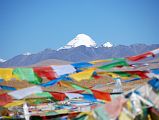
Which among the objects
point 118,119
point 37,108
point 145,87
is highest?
point 145,87

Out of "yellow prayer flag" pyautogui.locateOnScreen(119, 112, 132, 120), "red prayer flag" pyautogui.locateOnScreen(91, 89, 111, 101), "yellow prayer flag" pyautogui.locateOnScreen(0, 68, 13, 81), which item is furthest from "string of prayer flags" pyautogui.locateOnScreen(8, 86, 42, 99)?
"yellow prayer flag" pyautogui.locateOnScreen(119, 112, 132, 120)

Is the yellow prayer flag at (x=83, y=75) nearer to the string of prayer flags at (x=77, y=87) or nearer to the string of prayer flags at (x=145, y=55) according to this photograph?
the string of prayer flags at (x=77, y=87)

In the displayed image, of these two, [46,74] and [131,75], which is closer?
[46,74]

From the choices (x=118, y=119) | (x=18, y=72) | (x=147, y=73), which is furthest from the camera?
(x=147, y=73)

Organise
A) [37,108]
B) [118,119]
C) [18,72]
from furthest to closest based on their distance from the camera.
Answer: [37,108], [18,72], [118,119]

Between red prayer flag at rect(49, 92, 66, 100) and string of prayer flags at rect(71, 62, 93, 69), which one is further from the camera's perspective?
red prayer flag at rect(49, 92, 66, 100)

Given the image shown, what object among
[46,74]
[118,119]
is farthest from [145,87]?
[46,74]

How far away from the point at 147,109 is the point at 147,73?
1885mm

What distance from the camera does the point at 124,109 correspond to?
148 inches

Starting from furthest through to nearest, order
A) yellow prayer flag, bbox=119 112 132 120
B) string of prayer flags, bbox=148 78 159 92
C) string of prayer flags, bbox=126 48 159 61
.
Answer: string of prayer flags, bbox=126 48 159 61 → string of prayer flags, bbox=148 78 159 92 → yellow prayer flag, bbox=119 112 132 120

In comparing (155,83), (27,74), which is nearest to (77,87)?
(27,74)

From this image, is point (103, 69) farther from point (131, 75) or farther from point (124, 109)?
point (124, 109)

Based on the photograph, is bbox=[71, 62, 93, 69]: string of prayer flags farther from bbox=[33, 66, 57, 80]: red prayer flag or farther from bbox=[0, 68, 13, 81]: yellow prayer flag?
bbox=[0, 68, 13, 81]: yellow prayer flag

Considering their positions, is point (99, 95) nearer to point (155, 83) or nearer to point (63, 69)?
point (63, 69)
